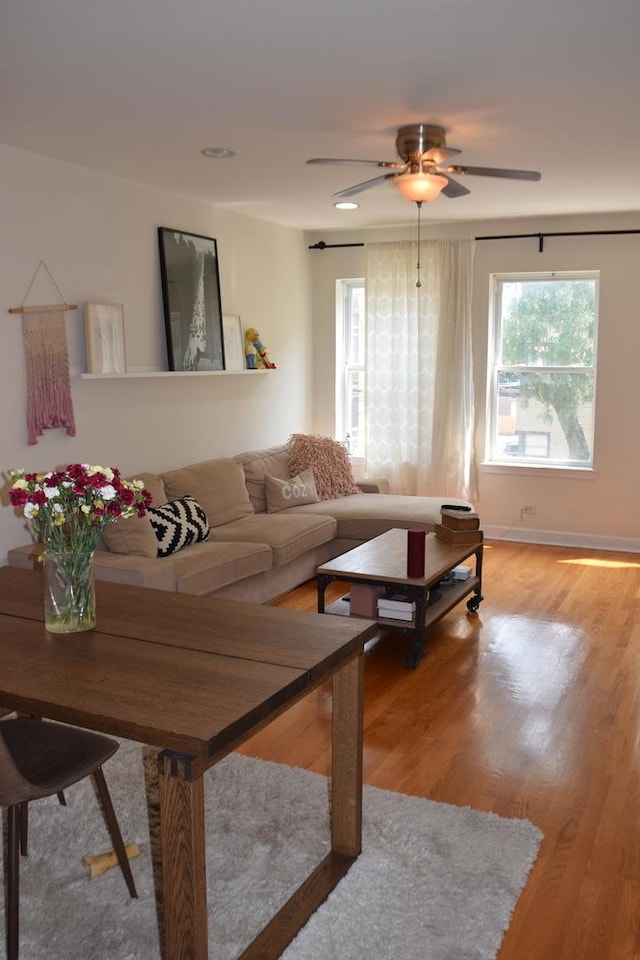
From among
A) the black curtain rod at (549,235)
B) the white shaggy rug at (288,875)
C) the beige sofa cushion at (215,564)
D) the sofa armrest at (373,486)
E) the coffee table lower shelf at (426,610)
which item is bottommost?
the white shaggy rug at (288,875)

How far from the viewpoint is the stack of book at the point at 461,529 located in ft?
15.5

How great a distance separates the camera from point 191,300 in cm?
542

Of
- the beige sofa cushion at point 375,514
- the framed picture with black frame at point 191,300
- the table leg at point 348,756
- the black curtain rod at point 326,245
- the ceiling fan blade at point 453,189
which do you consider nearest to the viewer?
the table leg at point 348,756

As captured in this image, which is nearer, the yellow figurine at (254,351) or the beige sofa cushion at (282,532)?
the beige sofa cushion at (282,532)

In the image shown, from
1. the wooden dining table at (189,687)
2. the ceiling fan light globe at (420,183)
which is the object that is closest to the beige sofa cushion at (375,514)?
the ceiling fan light globe at (420,183)

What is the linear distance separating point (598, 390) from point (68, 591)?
5.04m

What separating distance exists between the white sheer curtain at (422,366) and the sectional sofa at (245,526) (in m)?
0.56

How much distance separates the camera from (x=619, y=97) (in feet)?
10.7

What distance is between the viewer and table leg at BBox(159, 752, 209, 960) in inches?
69.3

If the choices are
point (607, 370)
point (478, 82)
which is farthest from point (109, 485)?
point (607, 370)

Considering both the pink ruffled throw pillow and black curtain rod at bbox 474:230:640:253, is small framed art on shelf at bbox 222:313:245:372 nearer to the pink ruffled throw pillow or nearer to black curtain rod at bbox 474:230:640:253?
the pink ruffled throw pillow

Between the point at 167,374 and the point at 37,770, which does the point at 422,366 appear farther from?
the point at 37,770

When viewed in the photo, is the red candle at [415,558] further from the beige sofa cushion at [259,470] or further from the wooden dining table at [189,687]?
the beige sofa cushion at [259,470]

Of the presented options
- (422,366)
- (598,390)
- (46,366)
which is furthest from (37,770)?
(598,390)
